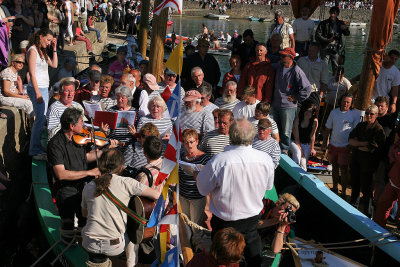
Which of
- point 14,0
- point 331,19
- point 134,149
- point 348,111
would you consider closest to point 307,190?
point 348,111

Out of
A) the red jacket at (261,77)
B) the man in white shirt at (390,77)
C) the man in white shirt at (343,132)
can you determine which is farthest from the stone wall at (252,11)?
the man in white shirt at (343,132)

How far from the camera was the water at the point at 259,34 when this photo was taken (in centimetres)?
2315

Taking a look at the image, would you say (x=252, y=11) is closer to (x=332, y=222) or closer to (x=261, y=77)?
(x=261, y=77)

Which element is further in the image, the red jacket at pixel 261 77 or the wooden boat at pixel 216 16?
the wooden boat at pixel 216 16

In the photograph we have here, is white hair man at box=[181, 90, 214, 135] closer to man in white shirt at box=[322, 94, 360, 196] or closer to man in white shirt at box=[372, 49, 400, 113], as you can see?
man in white shirt at box=[322, 94, 360, 196]

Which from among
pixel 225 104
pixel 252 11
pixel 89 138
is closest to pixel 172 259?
pixel 89 138

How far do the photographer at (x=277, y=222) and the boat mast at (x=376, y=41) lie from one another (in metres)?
3.02

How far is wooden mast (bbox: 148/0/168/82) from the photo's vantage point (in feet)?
23.0

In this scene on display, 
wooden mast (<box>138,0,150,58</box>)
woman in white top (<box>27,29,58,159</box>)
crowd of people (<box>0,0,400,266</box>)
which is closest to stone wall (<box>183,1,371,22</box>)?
wooden mast (<box>138,0,150,58</box>)

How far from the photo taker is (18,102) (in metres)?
6.32

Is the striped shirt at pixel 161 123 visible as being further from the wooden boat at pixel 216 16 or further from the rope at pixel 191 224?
the wooden boat at pixel 216 16

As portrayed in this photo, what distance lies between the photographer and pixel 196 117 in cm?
561

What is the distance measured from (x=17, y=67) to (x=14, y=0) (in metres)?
4.19

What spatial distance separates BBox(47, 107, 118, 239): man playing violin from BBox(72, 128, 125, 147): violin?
0.05 m
